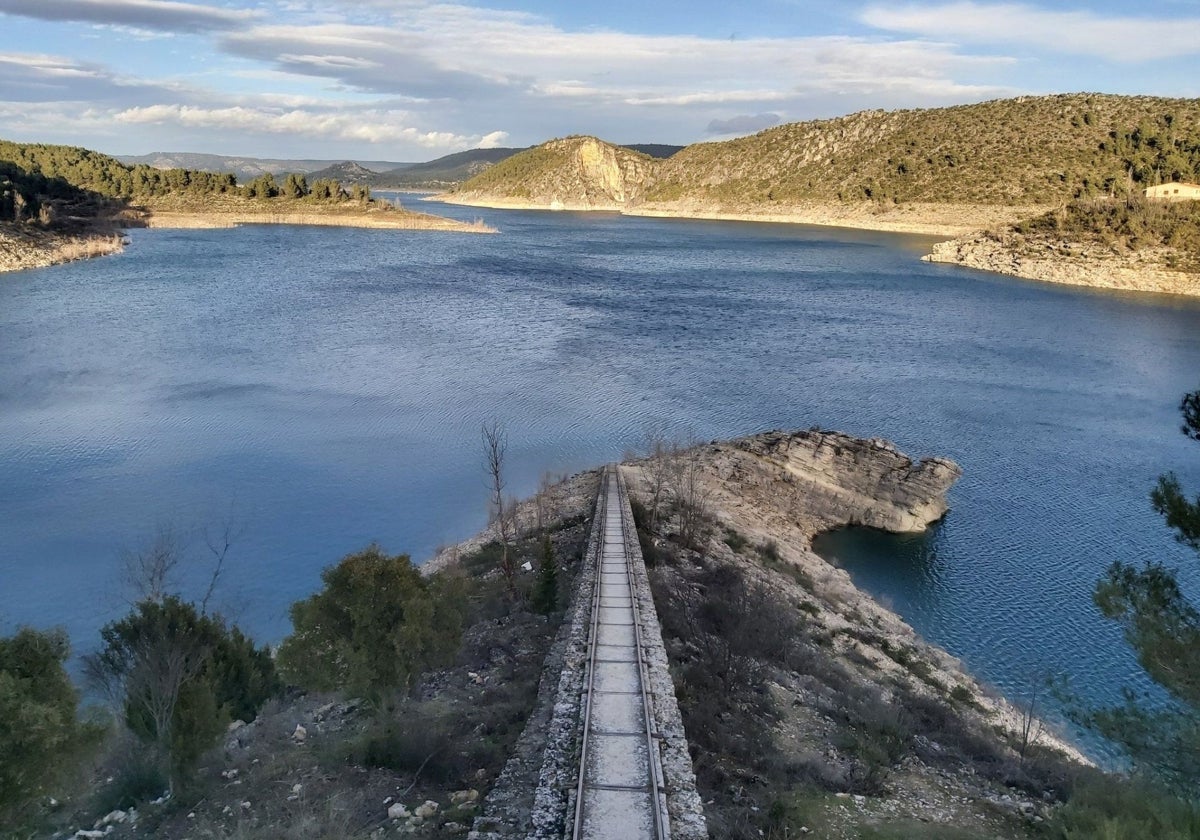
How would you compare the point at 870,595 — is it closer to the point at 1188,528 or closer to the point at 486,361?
the point at 1188,528

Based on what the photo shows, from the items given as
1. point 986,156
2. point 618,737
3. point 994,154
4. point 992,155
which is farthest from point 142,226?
point 994,154

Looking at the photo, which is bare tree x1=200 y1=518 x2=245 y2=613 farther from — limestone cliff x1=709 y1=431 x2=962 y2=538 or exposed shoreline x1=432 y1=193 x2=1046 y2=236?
exposed shoreline x1=432 y1=193 x2=1046 y2=236

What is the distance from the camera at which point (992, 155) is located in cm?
14688

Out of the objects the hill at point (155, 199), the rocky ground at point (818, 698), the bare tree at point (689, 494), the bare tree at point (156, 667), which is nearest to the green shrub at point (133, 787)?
the bare tree at point (156, 667)

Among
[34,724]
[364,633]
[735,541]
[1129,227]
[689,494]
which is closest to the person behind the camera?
[34,724]

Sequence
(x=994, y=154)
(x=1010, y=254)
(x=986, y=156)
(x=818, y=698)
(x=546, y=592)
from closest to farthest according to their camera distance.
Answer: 1. (x=818, y=698)
2. (x=546, y=592)
3. (x=1010, y=254)
4. (x=994, y=154)
5. (x=986, y=156)

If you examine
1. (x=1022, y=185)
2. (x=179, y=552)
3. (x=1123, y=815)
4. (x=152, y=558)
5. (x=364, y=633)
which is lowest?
(x=179, y=552)

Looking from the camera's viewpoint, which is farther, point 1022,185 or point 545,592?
point 1022,185

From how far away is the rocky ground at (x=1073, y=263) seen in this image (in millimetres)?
91125

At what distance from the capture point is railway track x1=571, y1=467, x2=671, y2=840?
10891 mm

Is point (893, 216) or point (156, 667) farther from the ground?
point (893, 216)

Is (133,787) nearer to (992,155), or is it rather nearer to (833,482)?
(833,482)

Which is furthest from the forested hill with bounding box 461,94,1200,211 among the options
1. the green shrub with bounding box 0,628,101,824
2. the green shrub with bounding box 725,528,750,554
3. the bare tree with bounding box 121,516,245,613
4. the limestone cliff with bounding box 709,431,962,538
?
the green shrub with bounding box 0,628,101,824

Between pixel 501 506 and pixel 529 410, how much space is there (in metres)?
19.9
